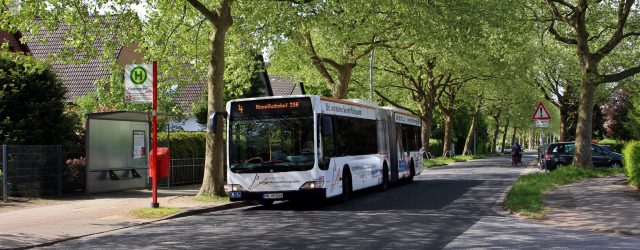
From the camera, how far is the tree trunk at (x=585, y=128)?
25594 millimetres

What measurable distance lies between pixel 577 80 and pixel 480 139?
36910 millimetres

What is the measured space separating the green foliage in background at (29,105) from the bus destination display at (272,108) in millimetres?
5987

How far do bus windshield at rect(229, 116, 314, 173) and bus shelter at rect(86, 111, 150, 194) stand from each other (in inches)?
222

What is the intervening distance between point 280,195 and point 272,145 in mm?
1174

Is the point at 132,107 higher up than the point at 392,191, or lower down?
higher up

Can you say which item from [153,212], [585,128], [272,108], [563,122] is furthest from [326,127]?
[563,122]

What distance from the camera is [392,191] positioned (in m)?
20.5

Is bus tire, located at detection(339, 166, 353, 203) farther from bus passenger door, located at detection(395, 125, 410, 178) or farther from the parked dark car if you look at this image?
the parked dark car

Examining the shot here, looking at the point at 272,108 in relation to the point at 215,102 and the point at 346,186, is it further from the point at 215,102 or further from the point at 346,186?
the point at 346,186

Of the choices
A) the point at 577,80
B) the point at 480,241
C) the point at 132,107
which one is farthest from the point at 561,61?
the point at 480,241

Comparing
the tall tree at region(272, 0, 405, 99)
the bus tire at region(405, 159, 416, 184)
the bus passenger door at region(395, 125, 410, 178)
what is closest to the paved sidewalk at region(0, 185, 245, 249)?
the tall tree at region(272, 0, 405, 99)

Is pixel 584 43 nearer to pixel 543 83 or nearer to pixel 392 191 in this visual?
pixel 392 191

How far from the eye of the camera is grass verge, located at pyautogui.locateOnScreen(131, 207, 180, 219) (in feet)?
45.0

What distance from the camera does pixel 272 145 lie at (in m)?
14.8
